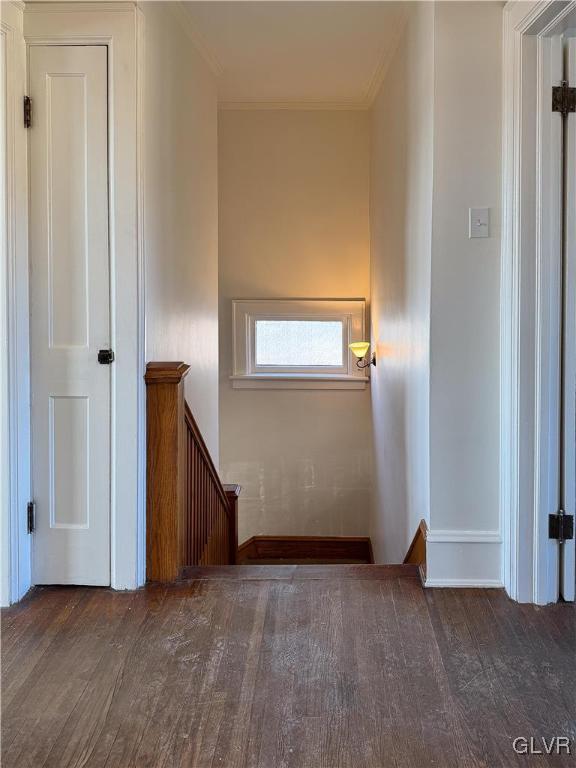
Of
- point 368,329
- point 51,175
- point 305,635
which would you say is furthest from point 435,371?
point 368,329

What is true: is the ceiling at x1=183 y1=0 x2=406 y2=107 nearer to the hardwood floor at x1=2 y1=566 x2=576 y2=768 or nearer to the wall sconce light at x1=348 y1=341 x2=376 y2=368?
the wall sconce light at x1=348 y1=341 x2=376 y2=368

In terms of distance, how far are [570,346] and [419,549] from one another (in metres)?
1.05

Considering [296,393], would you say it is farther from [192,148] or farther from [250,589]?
[250,589]

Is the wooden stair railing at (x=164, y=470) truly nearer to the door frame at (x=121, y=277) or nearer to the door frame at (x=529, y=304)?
the door frame at (x=121, y=277)

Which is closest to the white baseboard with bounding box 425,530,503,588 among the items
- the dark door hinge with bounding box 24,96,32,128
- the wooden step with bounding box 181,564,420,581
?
the wooden step with bounding box 181,564,420,581

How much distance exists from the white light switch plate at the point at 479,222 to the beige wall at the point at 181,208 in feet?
4.28

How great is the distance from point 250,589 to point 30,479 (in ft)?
3.21

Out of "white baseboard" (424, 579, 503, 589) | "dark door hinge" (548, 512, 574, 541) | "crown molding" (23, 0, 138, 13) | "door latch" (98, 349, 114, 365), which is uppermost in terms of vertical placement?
"crown molding" (23, 0, 138, 13)

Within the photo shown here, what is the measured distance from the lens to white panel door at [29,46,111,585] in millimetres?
2498

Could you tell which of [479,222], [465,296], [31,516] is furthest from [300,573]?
Result: [479,222]

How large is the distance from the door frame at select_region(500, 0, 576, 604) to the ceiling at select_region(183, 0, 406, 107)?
3.52 ft

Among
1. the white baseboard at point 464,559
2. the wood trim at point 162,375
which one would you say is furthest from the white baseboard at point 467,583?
the wood trim at point 162,375

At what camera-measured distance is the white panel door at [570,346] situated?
2381mm

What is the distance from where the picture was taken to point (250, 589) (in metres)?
2.57
